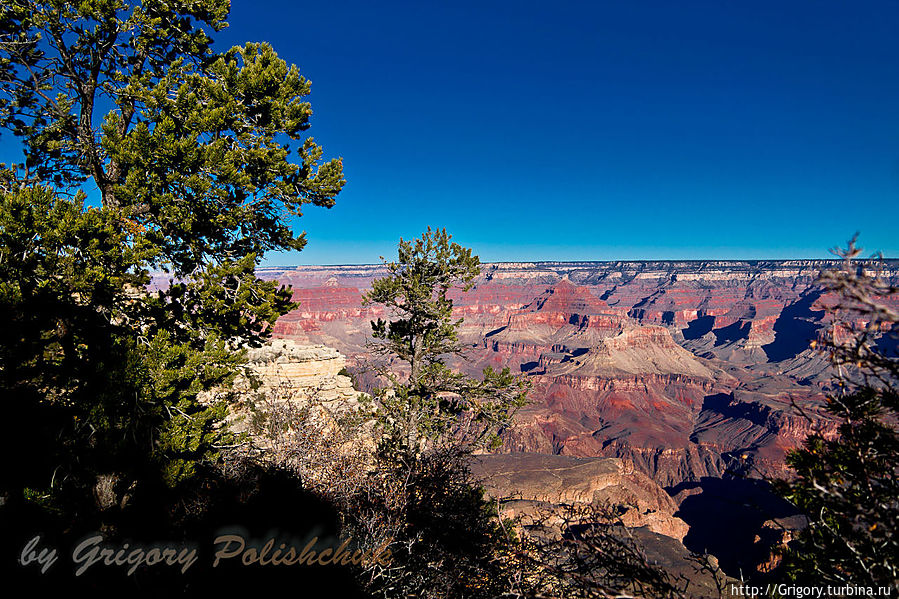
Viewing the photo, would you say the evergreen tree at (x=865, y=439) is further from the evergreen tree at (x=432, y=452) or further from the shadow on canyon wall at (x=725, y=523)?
the shadow on canyon wall at (x=725, y=523)

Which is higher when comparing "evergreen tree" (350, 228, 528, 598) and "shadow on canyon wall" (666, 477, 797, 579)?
"evergreen tree" (350, 228, 528, 598)

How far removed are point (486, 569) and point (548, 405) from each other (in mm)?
130817

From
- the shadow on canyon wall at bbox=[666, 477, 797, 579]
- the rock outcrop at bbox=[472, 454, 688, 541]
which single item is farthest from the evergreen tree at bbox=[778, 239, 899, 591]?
the shadow on canyon wall at bbox=[666, 477, 797, 579]

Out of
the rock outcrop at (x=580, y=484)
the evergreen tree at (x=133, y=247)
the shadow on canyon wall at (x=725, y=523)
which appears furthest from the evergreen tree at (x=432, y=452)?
the shadow on canyon wall at (x=725, y=523)

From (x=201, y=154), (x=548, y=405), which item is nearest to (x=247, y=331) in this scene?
(x=201, y=154)

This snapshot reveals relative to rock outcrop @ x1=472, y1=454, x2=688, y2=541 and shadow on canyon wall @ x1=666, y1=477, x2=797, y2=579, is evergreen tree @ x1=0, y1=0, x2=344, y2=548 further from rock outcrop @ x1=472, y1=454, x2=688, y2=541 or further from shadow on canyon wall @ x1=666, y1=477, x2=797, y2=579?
shadow on canyon wall @ x1=666, y1=477, x2=797, y2=579

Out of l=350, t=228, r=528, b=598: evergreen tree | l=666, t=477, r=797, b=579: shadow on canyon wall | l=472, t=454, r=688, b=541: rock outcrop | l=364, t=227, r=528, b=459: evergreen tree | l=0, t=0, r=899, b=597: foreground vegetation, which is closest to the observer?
l=0, t=0, r=899, b=597: foreground vegetation

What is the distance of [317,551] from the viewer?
25.8ft

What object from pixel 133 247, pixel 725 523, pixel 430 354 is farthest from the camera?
pixel 725 523

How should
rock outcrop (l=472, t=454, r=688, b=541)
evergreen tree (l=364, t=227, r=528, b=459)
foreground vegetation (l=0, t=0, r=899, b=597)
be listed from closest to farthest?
foreground vegetation (l=0, t=0, r=899, b=597) → evergreen tree (l=364, t=227, r=528, b=459) → rock outcrop (l=472, t=454, r=688, b=541)

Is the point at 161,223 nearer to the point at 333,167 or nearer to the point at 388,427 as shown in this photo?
the point at 333,167

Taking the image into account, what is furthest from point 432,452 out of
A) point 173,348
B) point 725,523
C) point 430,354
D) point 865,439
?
point 725,523

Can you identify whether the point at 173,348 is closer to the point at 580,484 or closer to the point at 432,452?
the point at 432,452

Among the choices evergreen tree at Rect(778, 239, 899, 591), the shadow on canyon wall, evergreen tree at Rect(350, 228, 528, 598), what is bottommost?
the shadow on canyon wall
